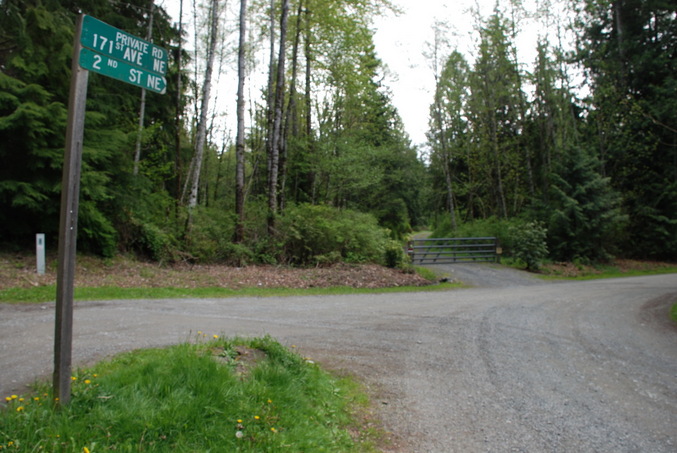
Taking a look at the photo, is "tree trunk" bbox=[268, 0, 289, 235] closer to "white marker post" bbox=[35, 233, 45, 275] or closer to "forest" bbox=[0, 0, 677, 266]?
"forest" bbox=[0, 0, 677, 266]

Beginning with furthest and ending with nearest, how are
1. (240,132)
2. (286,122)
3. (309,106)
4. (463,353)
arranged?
1. (309,106)
2. (286,122)
3. (240,132)
4. (463,353)

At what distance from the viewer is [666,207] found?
2588 centimetres

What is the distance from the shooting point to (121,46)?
3469 mm

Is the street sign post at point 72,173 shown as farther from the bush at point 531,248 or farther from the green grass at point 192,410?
the bush at point 531,248

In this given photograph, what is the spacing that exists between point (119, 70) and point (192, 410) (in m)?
2.64

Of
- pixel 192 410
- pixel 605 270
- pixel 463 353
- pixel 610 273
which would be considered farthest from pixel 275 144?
pixel 605 270

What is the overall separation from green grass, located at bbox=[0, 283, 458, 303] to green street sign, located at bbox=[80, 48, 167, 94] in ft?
23.9

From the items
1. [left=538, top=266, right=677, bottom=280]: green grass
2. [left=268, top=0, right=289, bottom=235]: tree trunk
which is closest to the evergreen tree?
[left=538, top=266, right=677, bottom=280]: green grass

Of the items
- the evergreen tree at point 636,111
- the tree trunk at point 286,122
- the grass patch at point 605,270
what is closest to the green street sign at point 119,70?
the tree trunk at point 286,122

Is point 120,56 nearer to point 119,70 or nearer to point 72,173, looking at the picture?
point 119,70

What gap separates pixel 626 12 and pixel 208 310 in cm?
3150

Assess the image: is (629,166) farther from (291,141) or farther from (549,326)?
(549,326)

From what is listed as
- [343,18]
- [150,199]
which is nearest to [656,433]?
[150,199]

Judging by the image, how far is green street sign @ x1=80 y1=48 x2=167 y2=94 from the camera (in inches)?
128
